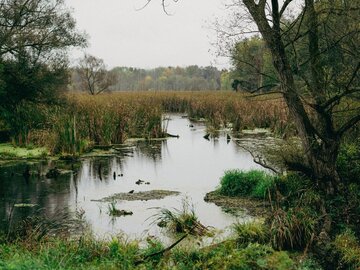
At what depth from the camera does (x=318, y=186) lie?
31.2 feet

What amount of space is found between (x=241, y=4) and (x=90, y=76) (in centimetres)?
3525

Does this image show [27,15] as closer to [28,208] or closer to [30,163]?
[30,163]

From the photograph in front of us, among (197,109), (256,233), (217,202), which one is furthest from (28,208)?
(197,109)

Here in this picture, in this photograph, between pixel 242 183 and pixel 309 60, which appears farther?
pixel 242 183

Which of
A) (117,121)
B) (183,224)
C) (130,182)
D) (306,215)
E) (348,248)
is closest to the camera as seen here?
(348,248)

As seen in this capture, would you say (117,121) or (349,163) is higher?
(117,121)

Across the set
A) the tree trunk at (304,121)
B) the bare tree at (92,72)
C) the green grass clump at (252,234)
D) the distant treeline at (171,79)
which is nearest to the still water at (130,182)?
the green grass clump at (252,234)

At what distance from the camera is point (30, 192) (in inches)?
449

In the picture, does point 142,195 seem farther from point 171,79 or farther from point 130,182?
point 171,79

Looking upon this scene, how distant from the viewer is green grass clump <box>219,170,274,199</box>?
35.7ft

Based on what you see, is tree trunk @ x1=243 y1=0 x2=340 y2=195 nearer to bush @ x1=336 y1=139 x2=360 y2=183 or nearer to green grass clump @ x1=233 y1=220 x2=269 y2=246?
bush @ x1=336 y1=139 x2=360 y2=183

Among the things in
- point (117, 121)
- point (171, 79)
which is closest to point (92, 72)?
point (117, 121)

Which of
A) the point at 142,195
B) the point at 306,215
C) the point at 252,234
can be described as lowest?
the point at 142,195

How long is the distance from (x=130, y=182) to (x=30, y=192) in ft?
8.03
